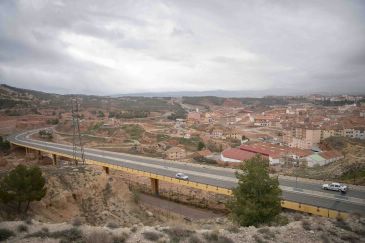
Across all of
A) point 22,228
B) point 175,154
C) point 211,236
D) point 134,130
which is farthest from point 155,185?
point 134,130

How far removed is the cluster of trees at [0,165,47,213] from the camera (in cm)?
2370

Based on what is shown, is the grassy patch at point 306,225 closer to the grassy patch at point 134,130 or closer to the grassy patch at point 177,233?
the grassy patch at point 177,233

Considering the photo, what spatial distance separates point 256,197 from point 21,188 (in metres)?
18.9

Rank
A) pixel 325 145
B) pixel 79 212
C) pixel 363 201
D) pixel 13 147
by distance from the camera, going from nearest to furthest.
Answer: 1. pixel 363 201
2. pixel 79 212
3. pixel 13 147
4. pixel 325 145

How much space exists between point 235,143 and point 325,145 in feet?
80.1

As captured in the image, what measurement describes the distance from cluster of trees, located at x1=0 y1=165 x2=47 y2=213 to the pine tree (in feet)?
54.7

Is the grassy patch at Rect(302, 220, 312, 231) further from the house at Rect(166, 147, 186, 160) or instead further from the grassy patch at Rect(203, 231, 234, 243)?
the house at Rect(166, 147, 186, 160)

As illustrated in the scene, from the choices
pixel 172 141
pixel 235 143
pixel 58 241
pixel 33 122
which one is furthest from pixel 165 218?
pixel 33 122

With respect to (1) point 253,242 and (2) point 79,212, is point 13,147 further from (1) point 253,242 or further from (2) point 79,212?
(1) point 253,242

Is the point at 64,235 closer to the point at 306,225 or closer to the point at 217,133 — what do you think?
the point at 306,225

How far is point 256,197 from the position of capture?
60.6 ft

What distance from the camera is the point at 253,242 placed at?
1241 cm

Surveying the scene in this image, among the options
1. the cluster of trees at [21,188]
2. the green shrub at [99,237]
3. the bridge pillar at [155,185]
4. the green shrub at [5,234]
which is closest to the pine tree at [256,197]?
the green shrub at [99,237]

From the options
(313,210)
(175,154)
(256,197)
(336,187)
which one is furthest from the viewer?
(175,154)
